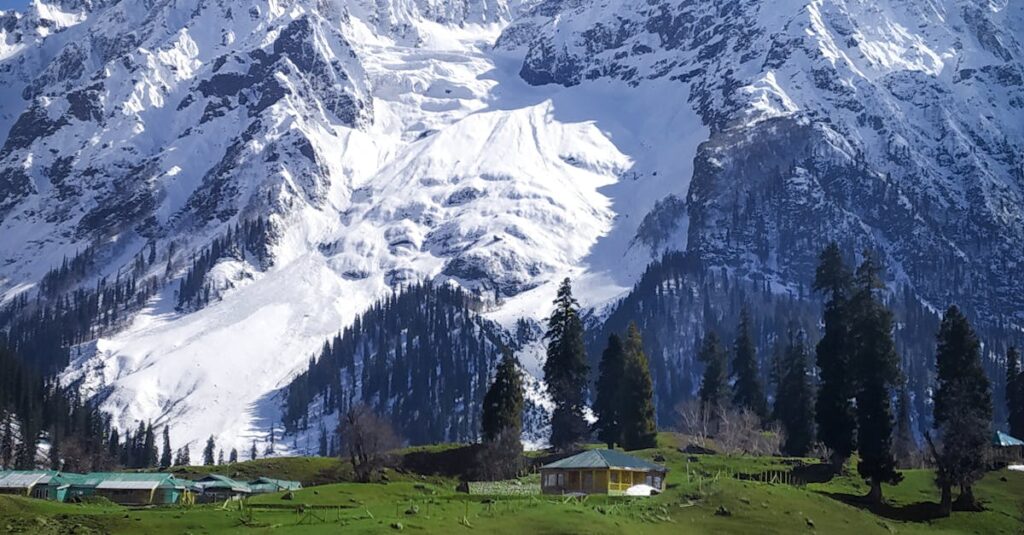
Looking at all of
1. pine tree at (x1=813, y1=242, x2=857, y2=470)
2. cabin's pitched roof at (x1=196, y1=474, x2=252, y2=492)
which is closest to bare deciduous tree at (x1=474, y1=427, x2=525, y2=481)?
cabin's pitched roof at (x1=196, y1=474, x2=252, y2=492)

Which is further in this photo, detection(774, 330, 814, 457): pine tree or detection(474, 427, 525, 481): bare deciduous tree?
detection(774, 330, 814, 457): pine tree

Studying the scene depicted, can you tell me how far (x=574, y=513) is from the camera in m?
84.3

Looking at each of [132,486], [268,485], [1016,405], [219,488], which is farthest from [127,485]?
[1016,405]

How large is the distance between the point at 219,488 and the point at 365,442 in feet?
51.9

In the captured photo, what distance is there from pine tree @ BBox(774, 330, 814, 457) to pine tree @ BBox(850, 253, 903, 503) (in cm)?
3190

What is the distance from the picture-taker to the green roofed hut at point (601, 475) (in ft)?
341

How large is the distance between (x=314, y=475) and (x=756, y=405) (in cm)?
5856

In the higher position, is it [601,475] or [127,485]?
[601,475]

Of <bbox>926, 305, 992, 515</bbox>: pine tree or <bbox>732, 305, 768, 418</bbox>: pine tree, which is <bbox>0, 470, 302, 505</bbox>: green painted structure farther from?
<bbox>732, 305, 768, 418</bbox>: pine tree

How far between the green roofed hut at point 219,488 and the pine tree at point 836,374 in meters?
56.6

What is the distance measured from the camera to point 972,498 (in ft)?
342

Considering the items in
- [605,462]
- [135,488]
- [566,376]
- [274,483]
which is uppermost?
[566,376]

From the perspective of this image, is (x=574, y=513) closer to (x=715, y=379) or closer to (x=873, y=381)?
(x=873, y=381)

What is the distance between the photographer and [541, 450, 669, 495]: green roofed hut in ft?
341
